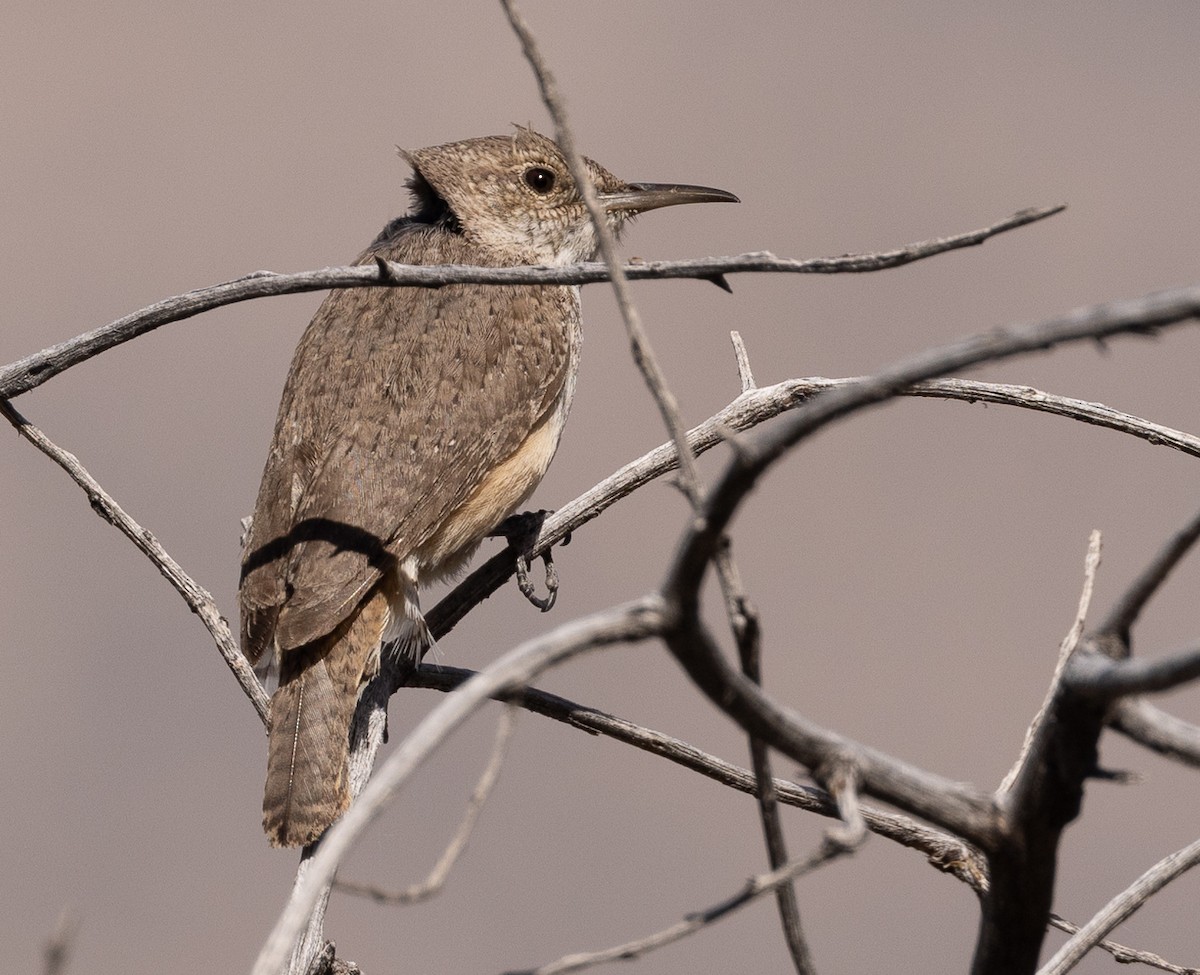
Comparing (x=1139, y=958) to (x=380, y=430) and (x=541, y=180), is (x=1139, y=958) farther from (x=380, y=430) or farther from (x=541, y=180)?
(x=541, y=180)

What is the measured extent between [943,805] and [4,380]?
2.22m

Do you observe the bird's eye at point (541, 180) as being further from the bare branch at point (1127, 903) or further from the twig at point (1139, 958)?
the bare branch at point (1127, 903)

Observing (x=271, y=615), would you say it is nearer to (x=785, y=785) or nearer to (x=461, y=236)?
(x=785, y=785)

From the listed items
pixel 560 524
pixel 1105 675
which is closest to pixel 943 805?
pixel 1105 675

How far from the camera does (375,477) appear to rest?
4.34 metres

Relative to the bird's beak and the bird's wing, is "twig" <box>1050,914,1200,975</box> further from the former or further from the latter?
the bird's beak

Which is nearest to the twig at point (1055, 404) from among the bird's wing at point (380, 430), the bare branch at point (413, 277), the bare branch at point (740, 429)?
the bare branch at point (740, 429)

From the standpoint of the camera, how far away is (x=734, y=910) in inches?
53.2

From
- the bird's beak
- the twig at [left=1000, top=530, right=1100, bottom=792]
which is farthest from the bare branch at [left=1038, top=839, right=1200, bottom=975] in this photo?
the bird's beak

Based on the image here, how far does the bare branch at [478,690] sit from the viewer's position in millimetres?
1286

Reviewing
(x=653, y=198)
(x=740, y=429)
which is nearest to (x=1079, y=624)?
(x=740, y=429)

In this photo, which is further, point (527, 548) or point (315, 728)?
point (527, 548)

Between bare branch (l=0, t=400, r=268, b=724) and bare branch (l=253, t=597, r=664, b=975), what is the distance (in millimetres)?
1926

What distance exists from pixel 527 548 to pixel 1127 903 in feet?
8.79
